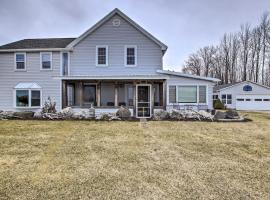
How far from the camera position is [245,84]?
32.1m

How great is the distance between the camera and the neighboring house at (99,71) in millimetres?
18188

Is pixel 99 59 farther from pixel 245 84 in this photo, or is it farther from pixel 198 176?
pixel 245 84

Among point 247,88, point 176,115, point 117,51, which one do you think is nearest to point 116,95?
point 117,51

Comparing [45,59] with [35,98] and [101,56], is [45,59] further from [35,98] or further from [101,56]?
[101,56]

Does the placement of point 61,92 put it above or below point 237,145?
above

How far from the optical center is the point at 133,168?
5770 millimetres

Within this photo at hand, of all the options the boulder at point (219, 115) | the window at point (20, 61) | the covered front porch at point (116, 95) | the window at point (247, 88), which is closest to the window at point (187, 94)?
the covered front porch at point (116, 95)

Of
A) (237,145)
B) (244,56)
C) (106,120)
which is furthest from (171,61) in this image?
(237,145)

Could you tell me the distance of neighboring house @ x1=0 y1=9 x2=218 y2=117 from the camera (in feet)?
59.7

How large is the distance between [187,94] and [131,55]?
5059mm

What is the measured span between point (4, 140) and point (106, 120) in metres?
7.36

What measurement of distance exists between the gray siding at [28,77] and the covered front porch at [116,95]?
1174mm

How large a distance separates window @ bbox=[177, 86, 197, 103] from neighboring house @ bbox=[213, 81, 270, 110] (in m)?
15.8

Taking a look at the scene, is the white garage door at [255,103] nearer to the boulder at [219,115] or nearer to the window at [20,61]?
the boulder at [219,115]
